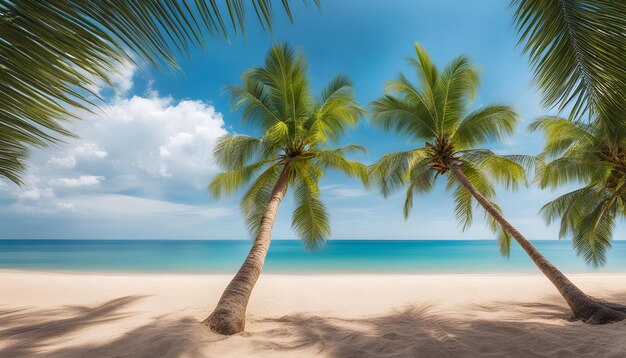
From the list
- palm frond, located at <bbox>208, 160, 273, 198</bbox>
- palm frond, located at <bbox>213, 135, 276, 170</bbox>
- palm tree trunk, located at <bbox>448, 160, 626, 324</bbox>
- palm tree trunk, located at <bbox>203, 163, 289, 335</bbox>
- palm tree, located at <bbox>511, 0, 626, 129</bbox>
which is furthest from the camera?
palm frond, located at <bbox>208, 160, 273, 198</bbox>

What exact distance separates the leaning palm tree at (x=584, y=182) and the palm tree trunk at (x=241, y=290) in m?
8.27

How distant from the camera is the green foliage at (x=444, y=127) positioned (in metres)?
9.36

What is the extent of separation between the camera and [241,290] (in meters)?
5.66

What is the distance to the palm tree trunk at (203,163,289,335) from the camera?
489 centimetres

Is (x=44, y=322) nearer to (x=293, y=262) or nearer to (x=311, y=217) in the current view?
(x=311, y=217)

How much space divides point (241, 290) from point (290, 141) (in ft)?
15.3

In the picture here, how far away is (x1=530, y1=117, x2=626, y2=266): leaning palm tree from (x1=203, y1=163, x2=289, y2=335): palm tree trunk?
827cm

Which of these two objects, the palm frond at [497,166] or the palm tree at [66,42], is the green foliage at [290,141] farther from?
the palm tree at [66,42]

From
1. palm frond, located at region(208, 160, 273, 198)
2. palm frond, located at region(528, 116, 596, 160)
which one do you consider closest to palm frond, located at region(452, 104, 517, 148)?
palm frond, located at region(528, 116, 596, 160)

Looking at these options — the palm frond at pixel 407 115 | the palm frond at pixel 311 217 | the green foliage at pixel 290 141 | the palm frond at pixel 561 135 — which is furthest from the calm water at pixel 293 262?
the palm frond at pixel 561 135

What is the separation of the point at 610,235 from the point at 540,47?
1199 centimetres

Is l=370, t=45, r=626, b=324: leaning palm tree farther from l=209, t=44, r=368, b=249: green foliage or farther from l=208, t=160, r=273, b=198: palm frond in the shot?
l=208, t=160, r=273, b=198: palm frond

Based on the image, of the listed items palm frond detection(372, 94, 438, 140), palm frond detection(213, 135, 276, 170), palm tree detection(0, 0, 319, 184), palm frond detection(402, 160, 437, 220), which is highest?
palm frond detection(372, 94, 438, 140)

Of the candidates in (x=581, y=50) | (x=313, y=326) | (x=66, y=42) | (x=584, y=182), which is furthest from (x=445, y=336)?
(x=584, y=182)
